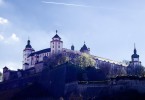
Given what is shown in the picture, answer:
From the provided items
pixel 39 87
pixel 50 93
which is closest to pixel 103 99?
pixel 50 93

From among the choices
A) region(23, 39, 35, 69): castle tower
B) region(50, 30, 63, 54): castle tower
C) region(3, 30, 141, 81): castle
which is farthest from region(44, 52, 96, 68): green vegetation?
region(23, 39, 35, 69): castle tower

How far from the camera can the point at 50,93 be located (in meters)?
63.3

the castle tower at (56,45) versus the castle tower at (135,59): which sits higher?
the castle tower at (56,45)

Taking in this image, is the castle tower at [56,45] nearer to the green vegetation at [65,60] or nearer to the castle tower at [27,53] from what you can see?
the green vegetation at [65,60]

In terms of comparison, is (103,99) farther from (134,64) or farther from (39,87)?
(134,64)

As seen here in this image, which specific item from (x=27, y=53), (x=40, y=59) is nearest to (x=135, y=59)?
(x=40, y=59)

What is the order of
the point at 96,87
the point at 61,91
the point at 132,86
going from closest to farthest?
the point at 132,86 → the point at 96,87 → the point at 61,91

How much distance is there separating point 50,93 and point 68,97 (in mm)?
6636

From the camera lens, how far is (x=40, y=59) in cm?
9438

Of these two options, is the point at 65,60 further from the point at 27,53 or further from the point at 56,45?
the point at 27,53

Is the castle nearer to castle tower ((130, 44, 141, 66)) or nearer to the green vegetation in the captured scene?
castle tower ((130, 44, 141, 66))

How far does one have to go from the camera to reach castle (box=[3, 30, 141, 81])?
87.3 m

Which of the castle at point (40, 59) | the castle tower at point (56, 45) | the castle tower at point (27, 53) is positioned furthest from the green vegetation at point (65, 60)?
the castle tower at point (27, 53)

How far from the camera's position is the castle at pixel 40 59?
286ft
